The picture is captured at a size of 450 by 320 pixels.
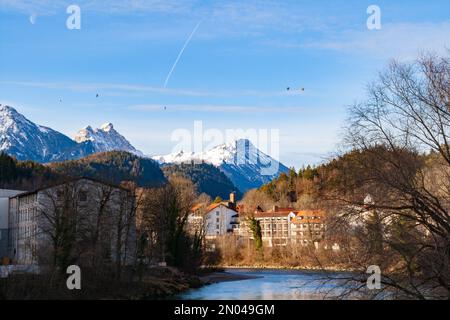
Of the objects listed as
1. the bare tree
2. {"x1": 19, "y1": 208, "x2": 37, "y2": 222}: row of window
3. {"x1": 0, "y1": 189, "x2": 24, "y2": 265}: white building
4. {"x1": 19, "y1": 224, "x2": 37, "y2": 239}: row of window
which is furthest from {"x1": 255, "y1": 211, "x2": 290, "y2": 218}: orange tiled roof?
the bare tree

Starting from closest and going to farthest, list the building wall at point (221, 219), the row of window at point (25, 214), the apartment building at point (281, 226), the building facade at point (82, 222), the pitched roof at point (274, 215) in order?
the building facade at point (82, 222), the row of window at point (25, 214), the apartment building at point (281, 226), the pitched roof at point (274, 215), the building wall at point (221, 219)

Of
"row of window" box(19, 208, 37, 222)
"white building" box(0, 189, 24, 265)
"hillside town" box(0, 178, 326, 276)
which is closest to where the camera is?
"hillside town" box(0, 178, 326, 276)

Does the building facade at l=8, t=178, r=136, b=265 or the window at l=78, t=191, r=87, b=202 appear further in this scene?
the window at l=78, t=191, r=87, b=202

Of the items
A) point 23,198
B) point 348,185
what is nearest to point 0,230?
point 23,198

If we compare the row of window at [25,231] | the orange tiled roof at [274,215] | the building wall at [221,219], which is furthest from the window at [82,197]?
the building wall at [221,219]

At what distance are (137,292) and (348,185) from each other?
2649cm

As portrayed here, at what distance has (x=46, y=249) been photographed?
3903 centimetres

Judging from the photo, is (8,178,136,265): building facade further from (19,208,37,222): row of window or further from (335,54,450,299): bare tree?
(335,54,450,299): bare tree

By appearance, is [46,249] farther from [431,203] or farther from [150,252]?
[431,203]

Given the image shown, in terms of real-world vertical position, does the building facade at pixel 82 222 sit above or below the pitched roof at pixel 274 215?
below

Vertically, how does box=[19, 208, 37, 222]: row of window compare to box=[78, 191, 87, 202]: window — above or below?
below

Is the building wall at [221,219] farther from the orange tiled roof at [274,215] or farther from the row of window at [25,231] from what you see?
the row of window at [25,231]

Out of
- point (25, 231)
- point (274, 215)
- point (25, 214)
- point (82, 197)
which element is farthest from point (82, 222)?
point (274, 215)

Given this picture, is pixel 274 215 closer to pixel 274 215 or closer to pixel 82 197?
pixel 274 215
